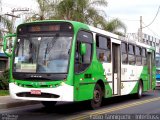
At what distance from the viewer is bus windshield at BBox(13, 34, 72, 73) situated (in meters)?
12.0

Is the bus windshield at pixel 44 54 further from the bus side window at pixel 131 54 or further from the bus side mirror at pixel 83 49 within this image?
the bus side window at pixel 131 54

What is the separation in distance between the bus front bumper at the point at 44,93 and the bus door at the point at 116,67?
4.30 metres

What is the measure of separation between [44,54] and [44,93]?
1228 millimetres

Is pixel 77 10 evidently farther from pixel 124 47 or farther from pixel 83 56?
pixel 83 56

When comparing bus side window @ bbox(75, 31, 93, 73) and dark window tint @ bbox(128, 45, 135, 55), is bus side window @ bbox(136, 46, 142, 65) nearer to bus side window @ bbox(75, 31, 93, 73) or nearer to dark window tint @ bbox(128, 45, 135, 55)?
dark window tint @ bbox(128, 45, 135, 55)

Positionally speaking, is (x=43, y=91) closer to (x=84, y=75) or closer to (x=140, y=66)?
(x=84, y=75)

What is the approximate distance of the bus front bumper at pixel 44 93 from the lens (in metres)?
11.7

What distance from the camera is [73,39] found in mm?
12188

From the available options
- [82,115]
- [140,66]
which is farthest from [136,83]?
[82,115]

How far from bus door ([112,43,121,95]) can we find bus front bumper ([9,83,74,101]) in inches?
169

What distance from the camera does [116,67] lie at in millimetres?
16000

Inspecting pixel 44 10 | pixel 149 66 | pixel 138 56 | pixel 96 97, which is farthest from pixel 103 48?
pixel 44 10

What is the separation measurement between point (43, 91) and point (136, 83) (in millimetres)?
7773

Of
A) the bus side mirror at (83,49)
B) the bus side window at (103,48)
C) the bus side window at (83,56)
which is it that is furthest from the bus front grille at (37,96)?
the bus side window at (103,48)
